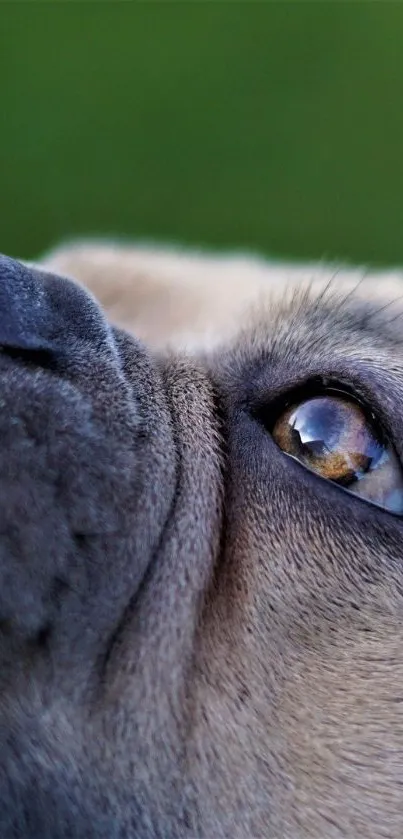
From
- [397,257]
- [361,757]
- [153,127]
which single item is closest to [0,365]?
[361,757]

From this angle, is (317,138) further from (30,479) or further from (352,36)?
(30,479)

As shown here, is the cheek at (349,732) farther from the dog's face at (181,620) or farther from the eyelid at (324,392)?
the eyelid at (324,392)

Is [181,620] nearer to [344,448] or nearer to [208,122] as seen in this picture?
[344,448]

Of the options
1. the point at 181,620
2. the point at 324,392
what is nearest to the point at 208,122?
the point at 324,392

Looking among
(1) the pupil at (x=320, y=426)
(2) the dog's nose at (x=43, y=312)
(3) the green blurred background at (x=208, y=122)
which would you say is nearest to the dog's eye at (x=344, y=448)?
(1) the pupil at (x=320, y=426)

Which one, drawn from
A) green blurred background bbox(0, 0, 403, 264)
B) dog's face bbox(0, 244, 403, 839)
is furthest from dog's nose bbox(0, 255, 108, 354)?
green blurred background bbox(0, 0, 403, 264)

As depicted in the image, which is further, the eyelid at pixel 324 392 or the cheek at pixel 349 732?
the eyelid at pixel 324 392
